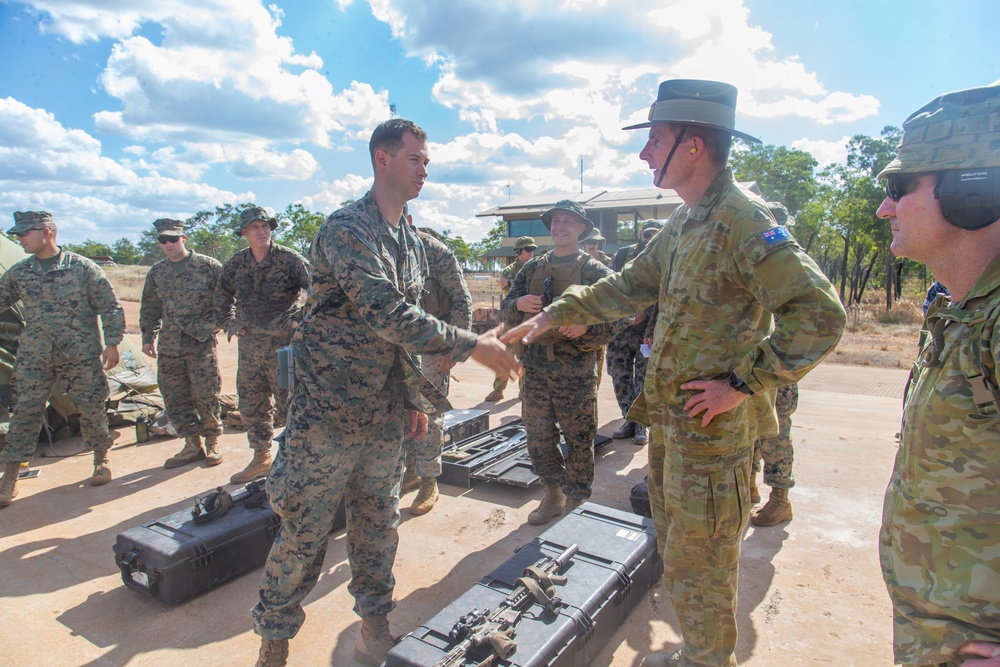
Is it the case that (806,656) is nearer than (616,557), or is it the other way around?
(806,656)

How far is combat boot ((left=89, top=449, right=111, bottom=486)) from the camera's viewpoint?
507cm

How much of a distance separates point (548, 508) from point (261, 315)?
2.92 metres

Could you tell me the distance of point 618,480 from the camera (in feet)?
16.7

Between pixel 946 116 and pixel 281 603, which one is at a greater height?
pixel 946 116

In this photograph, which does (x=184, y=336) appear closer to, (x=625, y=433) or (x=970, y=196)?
(x=625, y=433)

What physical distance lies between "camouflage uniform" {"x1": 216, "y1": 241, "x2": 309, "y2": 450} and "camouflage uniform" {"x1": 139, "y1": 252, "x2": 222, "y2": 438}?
0.41m

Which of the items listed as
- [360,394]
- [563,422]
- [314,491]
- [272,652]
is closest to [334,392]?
[360,394]

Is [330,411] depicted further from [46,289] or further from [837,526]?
[46,289]

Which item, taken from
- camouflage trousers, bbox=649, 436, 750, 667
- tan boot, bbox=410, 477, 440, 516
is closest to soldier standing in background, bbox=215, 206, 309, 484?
tan boot, bbox=410, 477, 440, 516

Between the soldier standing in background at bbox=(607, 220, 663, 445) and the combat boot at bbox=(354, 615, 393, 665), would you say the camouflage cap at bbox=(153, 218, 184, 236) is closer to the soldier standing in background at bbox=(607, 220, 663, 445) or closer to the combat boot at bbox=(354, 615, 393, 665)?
the combat boot at bbox=(354, 615, 393, 665)

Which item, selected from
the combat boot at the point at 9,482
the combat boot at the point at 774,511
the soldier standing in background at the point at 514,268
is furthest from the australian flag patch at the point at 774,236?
the combat boot at the point at 9,482

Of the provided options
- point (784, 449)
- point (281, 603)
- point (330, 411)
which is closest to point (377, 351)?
point (330, 411)

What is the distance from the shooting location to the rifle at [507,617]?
7.33 feet

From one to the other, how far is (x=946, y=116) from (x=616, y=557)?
241 cm
